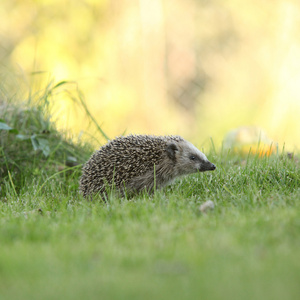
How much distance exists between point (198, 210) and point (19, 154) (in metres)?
3.36

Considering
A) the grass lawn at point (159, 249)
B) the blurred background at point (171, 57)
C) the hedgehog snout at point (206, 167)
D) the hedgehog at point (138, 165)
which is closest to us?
the grass lawn at point (159, 249)

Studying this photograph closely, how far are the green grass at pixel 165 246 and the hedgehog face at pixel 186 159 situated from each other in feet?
2.00

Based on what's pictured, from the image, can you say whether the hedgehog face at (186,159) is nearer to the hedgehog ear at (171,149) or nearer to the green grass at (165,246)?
the hedgehog ear at (171,149)

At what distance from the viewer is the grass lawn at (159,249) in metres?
2.30

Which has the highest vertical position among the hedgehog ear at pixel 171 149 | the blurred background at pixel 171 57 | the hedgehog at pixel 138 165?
the blurred background at pixel 171 57

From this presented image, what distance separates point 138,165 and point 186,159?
2.14 ft

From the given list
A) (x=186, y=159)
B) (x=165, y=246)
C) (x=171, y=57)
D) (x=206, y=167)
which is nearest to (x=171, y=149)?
(x=186, y=159)

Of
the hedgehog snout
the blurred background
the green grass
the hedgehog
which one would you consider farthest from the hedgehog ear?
the blurred background

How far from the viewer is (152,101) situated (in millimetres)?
12047

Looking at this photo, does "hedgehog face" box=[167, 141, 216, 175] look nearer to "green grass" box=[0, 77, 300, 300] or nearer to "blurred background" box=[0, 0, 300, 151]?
"green grass" box=[0, 77, 300, 300]

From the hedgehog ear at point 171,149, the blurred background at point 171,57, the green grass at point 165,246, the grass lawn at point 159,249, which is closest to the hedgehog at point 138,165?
the hedgehog ear at point 171,149

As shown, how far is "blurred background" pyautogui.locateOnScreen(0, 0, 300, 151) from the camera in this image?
469 inches

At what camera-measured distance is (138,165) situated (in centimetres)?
528

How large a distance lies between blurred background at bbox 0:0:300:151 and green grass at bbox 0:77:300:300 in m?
7.26
